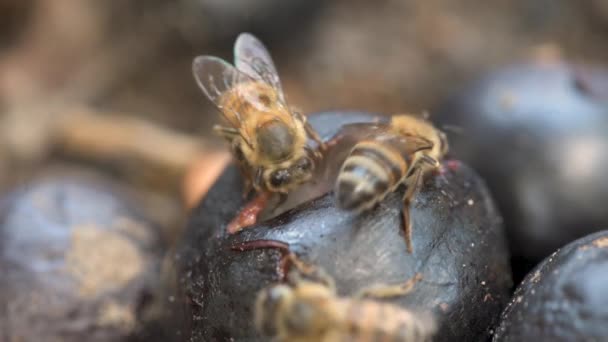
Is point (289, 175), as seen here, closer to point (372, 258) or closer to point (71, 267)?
point (372, 258)

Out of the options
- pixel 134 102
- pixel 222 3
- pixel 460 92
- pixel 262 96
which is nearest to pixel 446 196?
pixel 262 96

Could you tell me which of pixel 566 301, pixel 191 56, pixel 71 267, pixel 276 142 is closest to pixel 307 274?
pixel 276 142

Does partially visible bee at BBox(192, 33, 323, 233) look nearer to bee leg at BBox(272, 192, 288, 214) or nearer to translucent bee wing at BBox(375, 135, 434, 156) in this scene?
bee leg at BBox(272, 192, 288, 214)

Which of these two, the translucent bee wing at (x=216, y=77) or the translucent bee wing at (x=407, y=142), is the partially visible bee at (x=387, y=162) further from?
the translucent bee wing at (x=216, y=77)

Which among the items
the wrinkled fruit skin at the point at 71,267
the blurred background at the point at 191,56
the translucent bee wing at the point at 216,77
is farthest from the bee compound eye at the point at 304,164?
the blurred background at the point at 191,56

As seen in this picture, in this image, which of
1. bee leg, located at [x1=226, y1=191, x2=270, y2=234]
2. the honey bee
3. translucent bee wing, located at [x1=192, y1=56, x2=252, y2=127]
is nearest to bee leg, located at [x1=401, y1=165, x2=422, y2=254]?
the honey bee

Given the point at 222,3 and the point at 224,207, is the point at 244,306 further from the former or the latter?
the point at 222,3
